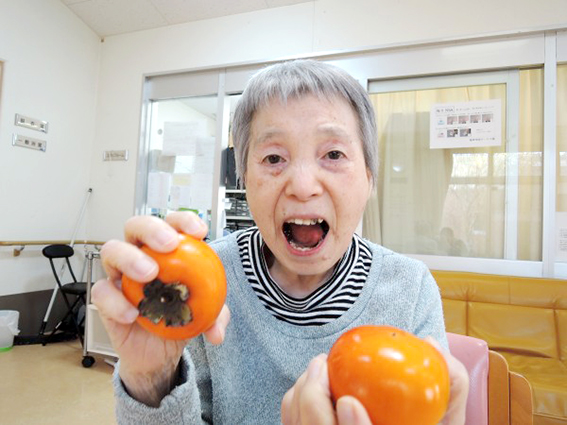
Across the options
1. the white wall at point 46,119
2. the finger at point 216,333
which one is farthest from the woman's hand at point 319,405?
the white wall at point 46,119

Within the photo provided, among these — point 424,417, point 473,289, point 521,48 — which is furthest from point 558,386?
point 521,48

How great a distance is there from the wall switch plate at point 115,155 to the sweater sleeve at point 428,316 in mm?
3784

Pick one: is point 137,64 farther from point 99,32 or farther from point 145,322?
point 145,322

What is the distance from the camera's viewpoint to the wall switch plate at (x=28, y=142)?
3303mm

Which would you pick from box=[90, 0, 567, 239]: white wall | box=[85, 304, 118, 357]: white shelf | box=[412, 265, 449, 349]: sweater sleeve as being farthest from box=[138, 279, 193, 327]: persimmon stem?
box=[90, 0, 567, 239]: white wall

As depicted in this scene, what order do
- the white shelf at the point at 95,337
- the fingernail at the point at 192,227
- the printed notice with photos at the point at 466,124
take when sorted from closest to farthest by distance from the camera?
the fingernail at the point at 192,227, the printed notice with photos at the point at 466,124, the white shelf at the point at 95,337

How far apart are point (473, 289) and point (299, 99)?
7.44 feet

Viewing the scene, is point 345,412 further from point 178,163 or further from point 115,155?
point 115,155

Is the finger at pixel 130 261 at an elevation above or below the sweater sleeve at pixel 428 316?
above

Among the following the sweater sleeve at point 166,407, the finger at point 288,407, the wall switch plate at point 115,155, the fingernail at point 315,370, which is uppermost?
the wall switch plate at point 115,155

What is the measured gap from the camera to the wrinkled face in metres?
0.73

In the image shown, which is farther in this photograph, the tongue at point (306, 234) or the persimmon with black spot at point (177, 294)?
the tongue at point (306, 234)

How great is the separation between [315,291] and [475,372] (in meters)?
0.46

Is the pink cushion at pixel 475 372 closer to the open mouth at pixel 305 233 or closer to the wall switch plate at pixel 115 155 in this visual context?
the open mouth at pixel 305 233
